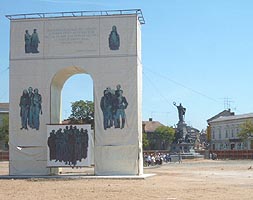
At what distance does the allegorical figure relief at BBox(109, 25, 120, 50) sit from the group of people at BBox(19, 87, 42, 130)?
618 centimetres

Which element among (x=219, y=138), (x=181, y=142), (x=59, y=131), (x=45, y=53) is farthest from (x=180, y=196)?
(x=219, y=138)

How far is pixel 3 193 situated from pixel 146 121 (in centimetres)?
11392

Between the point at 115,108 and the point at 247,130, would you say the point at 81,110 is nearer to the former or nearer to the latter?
the point at 247,130

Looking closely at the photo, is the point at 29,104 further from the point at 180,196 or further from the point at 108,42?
the point at 180,196

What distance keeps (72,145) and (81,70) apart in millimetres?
5544

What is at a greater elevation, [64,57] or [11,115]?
[64,57]

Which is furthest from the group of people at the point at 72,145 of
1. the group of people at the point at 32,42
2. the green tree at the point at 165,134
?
the green tree at the point at 165,134

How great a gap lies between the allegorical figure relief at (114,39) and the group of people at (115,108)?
9.08ft

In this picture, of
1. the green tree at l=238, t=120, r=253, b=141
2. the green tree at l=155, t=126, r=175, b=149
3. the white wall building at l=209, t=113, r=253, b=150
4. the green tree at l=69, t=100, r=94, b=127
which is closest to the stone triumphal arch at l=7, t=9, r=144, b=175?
the green tree at l=69, t=100, r=94, b=127

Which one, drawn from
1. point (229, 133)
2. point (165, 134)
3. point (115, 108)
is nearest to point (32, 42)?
point (115, 108)

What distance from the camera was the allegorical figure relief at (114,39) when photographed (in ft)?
124

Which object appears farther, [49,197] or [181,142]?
[181,142]

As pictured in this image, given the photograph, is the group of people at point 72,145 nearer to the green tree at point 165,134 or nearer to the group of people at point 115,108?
the group of people at point 115,108

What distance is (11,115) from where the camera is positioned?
38.9 meters
